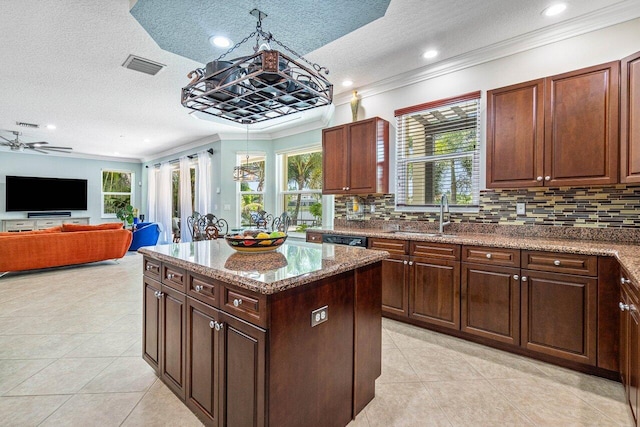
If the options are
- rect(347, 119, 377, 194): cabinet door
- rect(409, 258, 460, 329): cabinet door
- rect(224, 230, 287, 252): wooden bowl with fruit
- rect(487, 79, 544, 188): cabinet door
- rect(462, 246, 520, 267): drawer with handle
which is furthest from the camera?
rect(347, 119, 377, 194): cabinet door

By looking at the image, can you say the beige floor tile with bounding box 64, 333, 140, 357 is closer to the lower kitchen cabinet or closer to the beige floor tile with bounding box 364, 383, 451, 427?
the beige floor tile with bounding box 364, 383, 451, 427

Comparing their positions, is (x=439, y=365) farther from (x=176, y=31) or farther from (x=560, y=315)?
(x=176, y=31)

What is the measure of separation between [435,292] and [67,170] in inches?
391

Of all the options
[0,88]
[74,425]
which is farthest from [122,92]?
[74,425]

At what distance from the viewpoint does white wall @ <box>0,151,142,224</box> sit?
762 cm

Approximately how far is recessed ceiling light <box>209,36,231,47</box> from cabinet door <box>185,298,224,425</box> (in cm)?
216

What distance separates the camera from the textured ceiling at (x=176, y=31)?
235 centimetres

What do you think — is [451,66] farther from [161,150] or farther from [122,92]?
[161,150]

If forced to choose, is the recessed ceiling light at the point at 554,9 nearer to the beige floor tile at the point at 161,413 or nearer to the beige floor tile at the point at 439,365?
the beige floor tile at the point at 439,365

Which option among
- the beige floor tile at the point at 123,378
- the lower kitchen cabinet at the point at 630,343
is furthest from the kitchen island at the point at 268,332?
the lower kitchen cabinet at the point at 630,343

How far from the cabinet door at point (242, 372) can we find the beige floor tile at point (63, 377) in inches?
52.8

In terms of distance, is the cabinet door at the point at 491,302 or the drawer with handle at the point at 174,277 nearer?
the drawer with handle at the point at 174,277

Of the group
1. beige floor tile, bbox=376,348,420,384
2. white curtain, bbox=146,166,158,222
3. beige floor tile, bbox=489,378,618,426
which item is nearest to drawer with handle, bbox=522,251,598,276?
beige floor tile, bbox=489,378,618,426

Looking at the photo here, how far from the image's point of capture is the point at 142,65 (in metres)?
3.32
